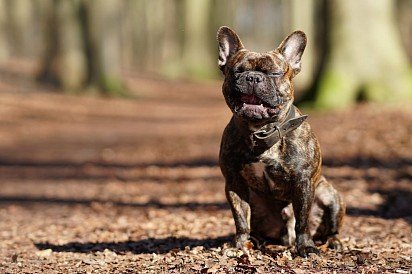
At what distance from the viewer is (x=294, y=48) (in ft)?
17.9

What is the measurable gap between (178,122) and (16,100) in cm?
542

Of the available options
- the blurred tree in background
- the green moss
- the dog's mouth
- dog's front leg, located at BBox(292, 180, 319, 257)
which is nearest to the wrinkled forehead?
the dog's mouth

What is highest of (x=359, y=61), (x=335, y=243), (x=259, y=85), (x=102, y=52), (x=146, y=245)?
(x=102, y=52)

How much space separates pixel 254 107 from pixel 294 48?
65 centimetres

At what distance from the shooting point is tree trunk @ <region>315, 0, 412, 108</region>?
53.9ft

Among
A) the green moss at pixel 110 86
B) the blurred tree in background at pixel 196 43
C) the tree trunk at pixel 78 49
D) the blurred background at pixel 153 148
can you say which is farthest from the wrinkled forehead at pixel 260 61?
the green moss at pixel 110 86

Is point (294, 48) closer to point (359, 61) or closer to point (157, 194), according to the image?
point (157, 194)

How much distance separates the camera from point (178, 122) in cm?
2289

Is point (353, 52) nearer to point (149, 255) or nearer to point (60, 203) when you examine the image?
point (60, 203)

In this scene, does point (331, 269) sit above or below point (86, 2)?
below

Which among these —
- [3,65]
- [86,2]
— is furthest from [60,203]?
[3,65]

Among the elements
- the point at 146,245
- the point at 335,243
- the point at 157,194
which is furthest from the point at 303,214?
the point at 157,194

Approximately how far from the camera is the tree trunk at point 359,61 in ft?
53.9

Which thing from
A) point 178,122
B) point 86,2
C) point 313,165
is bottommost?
point 178,122
